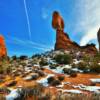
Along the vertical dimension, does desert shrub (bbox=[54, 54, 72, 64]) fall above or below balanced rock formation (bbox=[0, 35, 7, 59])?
below

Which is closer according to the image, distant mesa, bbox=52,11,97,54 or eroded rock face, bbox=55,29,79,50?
distant mesa, bbox=52,11,97,54

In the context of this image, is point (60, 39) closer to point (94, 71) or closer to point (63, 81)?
point (94, 71)

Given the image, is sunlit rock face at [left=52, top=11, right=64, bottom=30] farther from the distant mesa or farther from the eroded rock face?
the eroded rock face

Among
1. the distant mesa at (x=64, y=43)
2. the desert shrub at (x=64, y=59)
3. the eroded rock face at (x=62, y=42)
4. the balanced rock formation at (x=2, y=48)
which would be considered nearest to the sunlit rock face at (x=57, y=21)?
the distant mesa at (x=64, y=43)

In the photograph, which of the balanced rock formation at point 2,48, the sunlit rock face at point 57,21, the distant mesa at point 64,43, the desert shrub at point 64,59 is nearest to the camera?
the desert shrub at point 64,59

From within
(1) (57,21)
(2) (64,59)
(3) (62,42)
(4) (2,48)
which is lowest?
(2) (64,59)

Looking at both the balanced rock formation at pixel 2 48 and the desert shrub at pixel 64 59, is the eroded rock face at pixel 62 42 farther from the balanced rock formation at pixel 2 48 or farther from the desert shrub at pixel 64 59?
the balanced rock formation at pixel 2 48

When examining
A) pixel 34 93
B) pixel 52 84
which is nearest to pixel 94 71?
pixel 52 84

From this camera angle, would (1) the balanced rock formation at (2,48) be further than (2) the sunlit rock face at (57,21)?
No

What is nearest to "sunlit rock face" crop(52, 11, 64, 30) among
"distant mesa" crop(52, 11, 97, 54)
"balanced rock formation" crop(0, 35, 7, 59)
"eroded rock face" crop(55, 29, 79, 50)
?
"distant mesa" crop(52, 11, 97, 54)

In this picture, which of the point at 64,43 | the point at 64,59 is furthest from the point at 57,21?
the point at 64,59

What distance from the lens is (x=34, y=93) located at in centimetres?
1327

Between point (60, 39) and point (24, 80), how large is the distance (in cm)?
3325

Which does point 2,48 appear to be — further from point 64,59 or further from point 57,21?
point 57,21
